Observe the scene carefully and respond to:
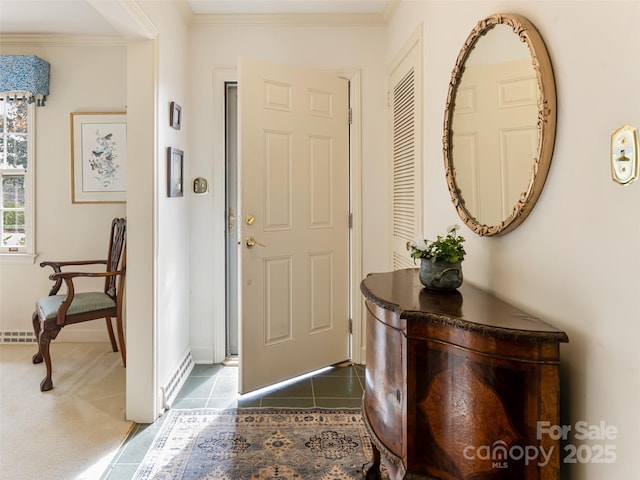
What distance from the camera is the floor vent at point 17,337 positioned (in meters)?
3.28

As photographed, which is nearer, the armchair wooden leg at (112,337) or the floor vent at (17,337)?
the armchair wooden leg at (112,337)

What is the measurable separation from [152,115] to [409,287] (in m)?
1.69

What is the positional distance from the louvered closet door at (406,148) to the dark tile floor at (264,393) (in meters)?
0.91

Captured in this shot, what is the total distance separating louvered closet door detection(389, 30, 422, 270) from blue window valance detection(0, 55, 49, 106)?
289cm

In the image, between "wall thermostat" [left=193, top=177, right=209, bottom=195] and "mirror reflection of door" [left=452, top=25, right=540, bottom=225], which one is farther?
"wall thermostat" [left=193, top=177, right=209, bottom=195]

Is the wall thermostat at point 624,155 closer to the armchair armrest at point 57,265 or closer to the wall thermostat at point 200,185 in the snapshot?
the wall thermostat at point 200,185

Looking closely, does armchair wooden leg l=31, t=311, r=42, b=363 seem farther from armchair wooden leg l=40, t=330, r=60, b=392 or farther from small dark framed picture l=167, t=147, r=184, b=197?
small dark framed picture l=167, t=147, r=184, b=197

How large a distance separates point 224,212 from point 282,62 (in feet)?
4.03

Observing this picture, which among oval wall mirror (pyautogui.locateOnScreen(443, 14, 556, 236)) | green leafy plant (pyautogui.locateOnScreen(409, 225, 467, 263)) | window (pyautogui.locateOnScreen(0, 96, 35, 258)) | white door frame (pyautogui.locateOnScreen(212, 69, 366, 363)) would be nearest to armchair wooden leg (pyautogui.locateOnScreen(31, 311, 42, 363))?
window (pyautogui.locateOnScreen(0, 96, 35, 258))

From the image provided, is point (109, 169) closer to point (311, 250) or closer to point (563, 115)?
point (311, 250)

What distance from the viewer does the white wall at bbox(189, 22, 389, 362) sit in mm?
2795

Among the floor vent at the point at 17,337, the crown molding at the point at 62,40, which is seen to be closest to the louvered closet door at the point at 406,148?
the crown molding at the point at 62,40

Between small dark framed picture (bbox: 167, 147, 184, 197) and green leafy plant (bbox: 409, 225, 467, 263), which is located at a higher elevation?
small dark framed picture (bbox: 167, 147, 184, 197)

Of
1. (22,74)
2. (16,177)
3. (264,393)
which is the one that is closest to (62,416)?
(264,393)
